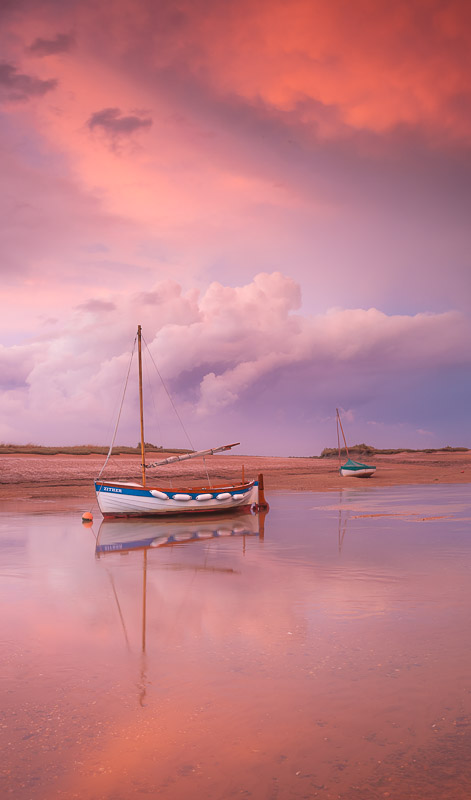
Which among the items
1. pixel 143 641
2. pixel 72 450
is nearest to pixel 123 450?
pixel 72 450

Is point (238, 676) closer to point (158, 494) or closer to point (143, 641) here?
point (143, 641)

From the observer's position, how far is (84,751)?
6.53 m

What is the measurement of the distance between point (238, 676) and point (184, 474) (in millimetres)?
53423

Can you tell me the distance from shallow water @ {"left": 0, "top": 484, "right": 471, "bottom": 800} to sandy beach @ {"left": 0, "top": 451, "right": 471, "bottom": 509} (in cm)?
2476

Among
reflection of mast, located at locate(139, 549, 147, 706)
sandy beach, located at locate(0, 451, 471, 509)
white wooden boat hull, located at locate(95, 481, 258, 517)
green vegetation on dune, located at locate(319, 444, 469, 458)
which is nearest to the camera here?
reflection of mast, located at locate(139, 549, 147, 706)

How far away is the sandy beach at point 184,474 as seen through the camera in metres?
49.0

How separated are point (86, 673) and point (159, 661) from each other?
3.45 ft

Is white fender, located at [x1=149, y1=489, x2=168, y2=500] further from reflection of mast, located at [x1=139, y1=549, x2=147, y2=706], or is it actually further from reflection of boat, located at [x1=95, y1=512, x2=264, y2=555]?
reflection of mast, located at [x1=139, y1=549, x2=147, y2=706]

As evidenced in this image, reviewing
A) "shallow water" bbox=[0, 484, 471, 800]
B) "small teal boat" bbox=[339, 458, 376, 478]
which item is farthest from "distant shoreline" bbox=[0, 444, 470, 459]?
"shallow water" bbox=[0, 484, 471, 800]

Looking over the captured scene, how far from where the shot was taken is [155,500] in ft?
103

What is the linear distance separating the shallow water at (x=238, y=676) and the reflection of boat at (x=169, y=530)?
12.2 ft

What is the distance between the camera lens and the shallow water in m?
6.06

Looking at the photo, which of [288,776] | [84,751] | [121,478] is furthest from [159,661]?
[121,478]

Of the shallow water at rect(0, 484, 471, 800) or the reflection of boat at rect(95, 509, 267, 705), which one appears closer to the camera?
the shallow water at rect(0, 484, 471, 800)
